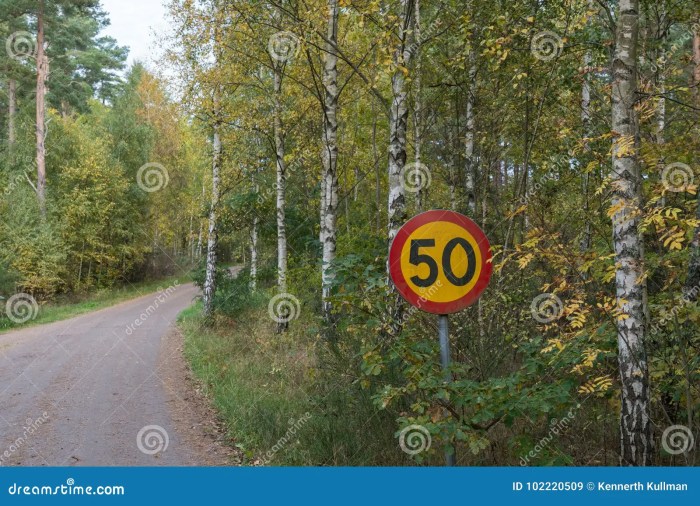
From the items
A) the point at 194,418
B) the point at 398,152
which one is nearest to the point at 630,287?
the point at 398,152

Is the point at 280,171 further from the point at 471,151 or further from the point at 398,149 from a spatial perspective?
the point at 398,149

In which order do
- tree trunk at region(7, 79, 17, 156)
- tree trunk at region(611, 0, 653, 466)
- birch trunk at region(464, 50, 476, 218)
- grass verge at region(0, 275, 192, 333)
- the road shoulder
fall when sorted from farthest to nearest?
1. tree trunk at region(7, 79, 17, 156)
2. grass verge at region(0, 275, 192, 333)
3. birch trunk at region(464, 50, 476, 218)
4. the road shoulder
5. tree trunk at region(611, 0, 653, 466)

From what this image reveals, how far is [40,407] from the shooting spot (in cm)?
849

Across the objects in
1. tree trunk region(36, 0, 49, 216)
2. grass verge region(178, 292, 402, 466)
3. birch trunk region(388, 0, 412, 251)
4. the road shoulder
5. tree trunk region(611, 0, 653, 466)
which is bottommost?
the road shoulder

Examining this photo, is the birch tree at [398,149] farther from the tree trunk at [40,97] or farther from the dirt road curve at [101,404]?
the tree trunk at [40,97]

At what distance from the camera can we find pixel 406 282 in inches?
156

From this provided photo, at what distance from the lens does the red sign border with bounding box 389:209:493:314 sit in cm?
391

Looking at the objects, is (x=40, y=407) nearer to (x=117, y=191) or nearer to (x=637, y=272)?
(x=637, y=272)

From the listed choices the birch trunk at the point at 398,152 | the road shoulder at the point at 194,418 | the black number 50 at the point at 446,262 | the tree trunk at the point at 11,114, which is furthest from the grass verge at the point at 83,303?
the black number 50 at the point at 446,262

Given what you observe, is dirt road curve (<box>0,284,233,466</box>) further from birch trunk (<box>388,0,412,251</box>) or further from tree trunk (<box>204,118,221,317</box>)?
birch trunk (<box>388,0,412,251</box>)

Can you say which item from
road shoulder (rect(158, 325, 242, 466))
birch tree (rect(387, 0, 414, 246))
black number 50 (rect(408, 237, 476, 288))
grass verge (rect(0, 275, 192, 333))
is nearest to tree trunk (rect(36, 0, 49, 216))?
grass verge (rect(0, 275, 192, 333))

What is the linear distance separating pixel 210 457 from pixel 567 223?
255 inches

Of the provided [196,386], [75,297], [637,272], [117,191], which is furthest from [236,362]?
[117,191]

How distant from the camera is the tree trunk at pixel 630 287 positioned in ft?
13.8
